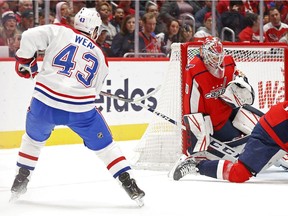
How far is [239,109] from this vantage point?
5289mm

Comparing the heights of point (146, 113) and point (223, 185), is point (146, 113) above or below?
below

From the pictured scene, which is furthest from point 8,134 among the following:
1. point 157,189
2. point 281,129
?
point 281,129

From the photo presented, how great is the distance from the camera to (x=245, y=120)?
5254 millimetres

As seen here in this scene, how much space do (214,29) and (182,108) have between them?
3.25m

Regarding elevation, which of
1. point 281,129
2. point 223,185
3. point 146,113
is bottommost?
point 146,113

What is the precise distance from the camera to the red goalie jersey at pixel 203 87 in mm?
5055

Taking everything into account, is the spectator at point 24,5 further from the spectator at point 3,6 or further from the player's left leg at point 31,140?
the player's left leg at point 31,140

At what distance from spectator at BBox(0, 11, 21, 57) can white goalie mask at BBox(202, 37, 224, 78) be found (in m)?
2.24

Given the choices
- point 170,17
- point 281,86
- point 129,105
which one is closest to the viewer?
point 281,86

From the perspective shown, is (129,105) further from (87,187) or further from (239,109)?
(87,187)

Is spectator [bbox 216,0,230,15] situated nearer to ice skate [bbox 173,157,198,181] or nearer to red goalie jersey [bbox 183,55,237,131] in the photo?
red goalie jersey [bbox 183,55,237,131]

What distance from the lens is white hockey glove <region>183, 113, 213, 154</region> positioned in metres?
5.05

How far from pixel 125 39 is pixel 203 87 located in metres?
2.64

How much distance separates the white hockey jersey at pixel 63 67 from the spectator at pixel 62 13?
3.13 meters
